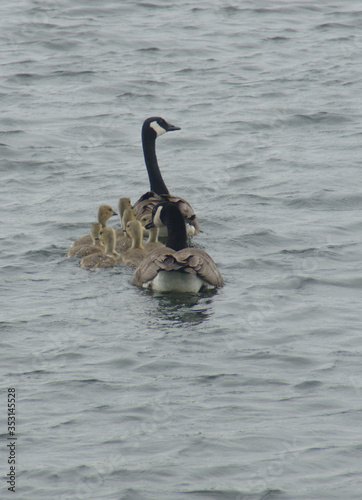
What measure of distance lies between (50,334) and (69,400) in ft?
5.13

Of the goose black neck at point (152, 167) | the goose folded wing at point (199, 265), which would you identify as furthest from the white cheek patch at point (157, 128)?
the goose folded wing at point (199, 265)

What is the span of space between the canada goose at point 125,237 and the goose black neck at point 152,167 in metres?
1.67

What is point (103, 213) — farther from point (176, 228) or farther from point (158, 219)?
point (176, 228)

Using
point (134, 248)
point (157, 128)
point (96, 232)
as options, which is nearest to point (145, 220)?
point (134, 248)

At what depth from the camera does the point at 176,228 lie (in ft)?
39.1

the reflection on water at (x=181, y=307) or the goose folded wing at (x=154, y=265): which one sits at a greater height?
the goose folded wing at (x=154, y=265)

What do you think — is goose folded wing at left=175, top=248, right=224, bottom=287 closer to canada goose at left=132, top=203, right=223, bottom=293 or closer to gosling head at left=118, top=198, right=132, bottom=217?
canada goose at left=132, top=203, right=223, bottom=293

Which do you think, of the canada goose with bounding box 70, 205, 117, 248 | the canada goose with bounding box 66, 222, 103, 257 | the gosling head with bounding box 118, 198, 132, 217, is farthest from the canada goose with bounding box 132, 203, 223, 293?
the gosling head with bounding box 118, 198, 132, 217

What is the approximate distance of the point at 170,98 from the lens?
864 inches

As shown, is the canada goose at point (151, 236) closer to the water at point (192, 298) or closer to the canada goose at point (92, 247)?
the water at point (192, 298)

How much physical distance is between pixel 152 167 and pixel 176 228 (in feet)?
10.9

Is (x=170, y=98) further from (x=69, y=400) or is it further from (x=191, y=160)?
(x=69, y=400)

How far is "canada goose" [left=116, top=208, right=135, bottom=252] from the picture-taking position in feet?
42.5

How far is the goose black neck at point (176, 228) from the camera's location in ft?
39.1
